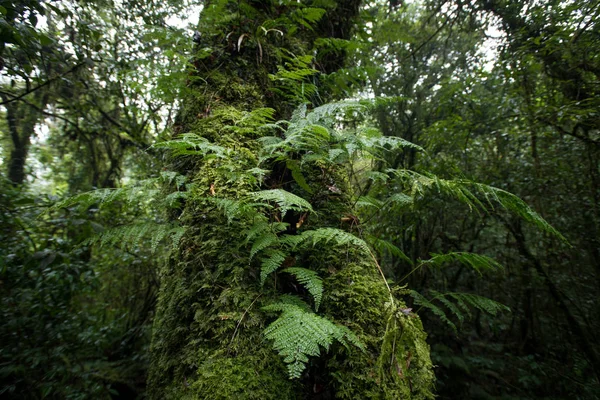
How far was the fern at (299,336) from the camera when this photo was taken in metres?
1.06

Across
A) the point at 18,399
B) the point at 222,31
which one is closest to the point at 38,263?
the point at 18,399

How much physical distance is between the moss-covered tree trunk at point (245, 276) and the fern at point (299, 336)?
0.54ft

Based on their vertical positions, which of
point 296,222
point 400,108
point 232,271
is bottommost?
point 232,271

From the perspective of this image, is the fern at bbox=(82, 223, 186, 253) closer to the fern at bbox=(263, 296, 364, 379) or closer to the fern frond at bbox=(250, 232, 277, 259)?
the fern frond at bbox=(250, 232, 277, 259)

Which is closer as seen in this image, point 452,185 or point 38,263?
point 452,185

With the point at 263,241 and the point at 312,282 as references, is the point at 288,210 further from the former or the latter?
the point at 312,282

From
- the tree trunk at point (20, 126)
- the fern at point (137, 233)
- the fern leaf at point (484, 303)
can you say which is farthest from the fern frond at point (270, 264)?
the tree trunk at point (20, 126)

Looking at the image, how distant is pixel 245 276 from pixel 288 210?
26.6 inches

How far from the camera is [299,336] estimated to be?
1.13 metres

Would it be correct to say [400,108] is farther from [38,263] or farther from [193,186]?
[38,263]

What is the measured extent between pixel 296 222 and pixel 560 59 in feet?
16.5

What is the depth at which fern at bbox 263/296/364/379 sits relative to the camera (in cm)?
106

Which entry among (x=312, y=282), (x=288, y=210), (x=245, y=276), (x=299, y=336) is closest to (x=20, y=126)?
(x=288, y=210)

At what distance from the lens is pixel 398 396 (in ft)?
3.95
